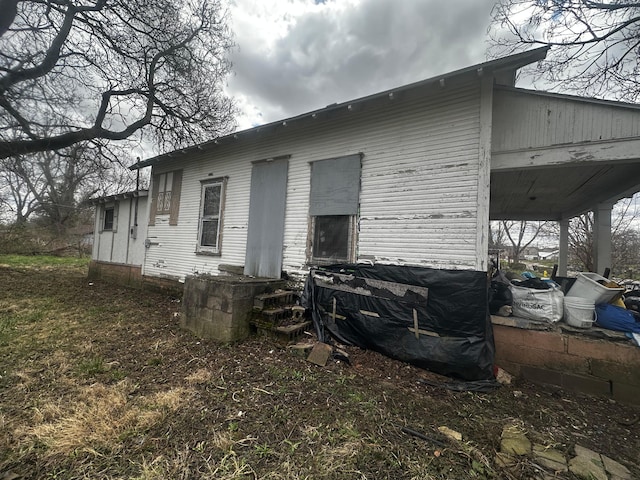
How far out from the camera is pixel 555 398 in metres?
3.11

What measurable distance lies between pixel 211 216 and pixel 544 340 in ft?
22.5

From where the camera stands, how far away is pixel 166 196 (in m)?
7.84

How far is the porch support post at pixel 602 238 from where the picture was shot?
527cm

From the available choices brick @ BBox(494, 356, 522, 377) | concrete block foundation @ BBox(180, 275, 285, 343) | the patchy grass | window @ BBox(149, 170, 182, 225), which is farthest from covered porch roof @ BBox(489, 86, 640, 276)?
the patchy grass

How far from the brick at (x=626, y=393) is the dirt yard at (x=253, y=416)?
9cm

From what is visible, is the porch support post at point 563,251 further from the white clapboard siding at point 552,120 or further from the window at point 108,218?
the window at point 108,218

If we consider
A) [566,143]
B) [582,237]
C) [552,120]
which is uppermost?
[552,120]

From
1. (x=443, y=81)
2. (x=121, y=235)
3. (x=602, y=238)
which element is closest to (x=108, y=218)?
(x=121, y=235)

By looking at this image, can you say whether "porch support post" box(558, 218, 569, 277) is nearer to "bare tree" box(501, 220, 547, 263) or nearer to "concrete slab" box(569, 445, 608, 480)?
"concrete slab" box(569, 445, 608, 480)

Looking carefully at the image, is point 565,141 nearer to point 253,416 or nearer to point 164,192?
point 253,416

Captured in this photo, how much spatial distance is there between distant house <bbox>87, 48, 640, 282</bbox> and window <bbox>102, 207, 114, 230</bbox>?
4.35 meters

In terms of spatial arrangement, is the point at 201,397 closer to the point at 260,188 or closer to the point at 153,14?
the point at 260,188

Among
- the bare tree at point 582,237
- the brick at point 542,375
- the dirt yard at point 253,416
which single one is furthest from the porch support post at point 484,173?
the bare tree at point 582,237

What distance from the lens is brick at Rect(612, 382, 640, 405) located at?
2.96m
